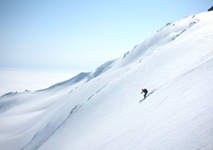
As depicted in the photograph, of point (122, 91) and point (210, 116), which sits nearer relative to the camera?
point (210, 116)

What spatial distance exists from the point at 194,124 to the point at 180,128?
3.66 feet

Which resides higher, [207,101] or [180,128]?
[207,101]

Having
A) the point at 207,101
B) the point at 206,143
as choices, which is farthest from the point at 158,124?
the point at 206,143

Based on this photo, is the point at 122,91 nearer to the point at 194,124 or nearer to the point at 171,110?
the point at 171,110

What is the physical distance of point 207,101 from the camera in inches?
484

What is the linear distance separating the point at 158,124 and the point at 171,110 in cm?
178

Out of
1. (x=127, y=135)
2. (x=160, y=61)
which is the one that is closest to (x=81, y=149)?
(x=127, y=135)

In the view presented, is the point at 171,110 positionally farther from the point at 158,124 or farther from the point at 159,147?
the point at 159,147

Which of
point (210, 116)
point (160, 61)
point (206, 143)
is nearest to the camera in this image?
point (206, 143)

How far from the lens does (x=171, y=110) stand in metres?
15.6

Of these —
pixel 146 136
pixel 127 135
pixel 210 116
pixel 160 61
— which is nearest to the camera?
pixel 210 116

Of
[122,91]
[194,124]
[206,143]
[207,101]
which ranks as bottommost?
[206,143]

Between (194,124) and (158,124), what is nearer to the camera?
(194,124)

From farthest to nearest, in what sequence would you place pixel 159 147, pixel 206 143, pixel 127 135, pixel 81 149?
pixel 81 149
pixel 127 135
pixel 159 147
pixel 206 143
